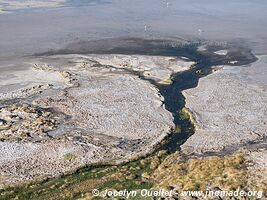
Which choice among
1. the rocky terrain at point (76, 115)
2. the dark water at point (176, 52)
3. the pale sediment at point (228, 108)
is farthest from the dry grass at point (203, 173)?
the dark water at point (176, 52)

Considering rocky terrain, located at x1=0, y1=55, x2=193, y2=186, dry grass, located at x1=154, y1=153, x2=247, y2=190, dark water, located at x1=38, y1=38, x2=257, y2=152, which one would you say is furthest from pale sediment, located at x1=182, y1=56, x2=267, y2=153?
rocky terrain, located at x1=0, y1=55, x2=193, y2=186

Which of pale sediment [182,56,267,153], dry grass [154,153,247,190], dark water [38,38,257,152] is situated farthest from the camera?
dark water [38,38,257,152]

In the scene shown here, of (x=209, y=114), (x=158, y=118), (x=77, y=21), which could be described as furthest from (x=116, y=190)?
(x=77, y=21)

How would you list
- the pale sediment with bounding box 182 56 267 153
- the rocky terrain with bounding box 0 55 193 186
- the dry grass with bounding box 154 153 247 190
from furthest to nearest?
1. the pale sediment with bounding box 182 56 267 153
2. the rocky terrain with bounding box 0 55 193 186
3. the dry grass with bounding box 154 153 247 190

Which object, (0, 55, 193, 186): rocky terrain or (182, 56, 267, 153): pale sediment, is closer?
(0, 55, 193, 186): rocky terrain

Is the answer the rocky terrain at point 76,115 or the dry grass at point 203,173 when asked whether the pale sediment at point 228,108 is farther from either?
the rocky terrain at point 76,115

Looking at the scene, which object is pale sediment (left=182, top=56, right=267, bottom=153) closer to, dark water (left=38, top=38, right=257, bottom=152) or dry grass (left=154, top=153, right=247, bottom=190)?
dark water (left=38, top=38, right=257, bottom=152)
